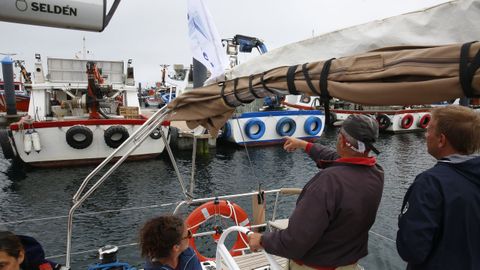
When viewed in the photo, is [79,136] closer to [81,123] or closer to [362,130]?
[81,123]

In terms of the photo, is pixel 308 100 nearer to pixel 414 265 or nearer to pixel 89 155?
pixel 89 155

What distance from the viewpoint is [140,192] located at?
12031 mm

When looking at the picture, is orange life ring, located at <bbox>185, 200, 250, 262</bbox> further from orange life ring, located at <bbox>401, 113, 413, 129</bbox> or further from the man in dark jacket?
orange life ring, located at <bbox>401, 113, 413, 129</bbox>

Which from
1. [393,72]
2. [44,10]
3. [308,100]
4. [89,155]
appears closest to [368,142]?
[393,72]

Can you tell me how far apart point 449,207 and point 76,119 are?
15.4m

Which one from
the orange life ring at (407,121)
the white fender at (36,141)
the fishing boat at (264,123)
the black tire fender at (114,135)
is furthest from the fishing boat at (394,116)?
the white fender at (36,141)

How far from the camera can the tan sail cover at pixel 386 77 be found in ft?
5.74

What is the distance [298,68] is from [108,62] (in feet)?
57.0

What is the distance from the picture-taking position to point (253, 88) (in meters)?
3.01

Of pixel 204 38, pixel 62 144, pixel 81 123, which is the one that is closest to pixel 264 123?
pixel 81 123

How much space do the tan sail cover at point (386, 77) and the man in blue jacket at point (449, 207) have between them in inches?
6.2

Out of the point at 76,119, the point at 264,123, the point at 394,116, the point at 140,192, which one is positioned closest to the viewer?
the point at 140,192

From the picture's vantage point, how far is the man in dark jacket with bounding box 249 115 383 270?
1892 mm

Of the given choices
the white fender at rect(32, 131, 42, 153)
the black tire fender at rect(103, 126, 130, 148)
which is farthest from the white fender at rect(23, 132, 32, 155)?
the black tire fender at rect(103, 126, 130, 148)
